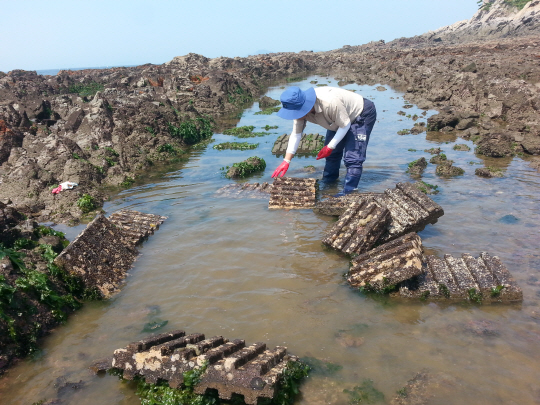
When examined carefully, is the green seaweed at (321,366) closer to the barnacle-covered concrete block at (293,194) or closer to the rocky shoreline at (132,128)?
the barnacle-covered concrete block at (293,194)

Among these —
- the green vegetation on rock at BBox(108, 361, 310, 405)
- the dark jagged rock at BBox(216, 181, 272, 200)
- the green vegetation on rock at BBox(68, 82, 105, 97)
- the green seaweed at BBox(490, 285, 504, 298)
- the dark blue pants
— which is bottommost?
the green vegetation on rock at BBox(108, 361, 310, 405)

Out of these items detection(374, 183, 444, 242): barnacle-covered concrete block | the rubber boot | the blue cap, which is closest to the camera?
detection(374, 183, 444, 242): barnacle-covered concrete block

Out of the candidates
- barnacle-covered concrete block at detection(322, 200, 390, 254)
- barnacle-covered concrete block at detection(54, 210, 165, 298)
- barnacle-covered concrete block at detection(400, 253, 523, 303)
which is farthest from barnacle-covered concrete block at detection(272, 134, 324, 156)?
barnacle-covered concrete block at detection(400, 253, 523, 303)

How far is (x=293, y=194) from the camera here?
7918 mm

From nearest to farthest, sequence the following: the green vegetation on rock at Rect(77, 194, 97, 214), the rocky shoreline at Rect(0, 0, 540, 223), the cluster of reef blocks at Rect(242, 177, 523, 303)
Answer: the cluster of reef blocks at Rect(242, 177, 523, 303)
the green vegetation on rock at Rect(77, 194, 97, 214)
the rocky shoreline at Rect(0, 0, 540, 223)

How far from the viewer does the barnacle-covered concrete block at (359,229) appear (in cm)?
569

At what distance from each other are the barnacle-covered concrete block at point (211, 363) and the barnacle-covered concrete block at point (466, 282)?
2.12 m

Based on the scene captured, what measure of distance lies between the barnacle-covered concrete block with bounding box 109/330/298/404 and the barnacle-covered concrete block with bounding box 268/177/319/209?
4.34 m

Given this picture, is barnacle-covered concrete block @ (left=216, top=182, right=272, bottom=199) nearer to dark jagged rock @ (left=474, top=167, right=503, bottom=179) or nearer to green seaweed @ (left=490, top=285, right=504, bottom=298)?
green seaweed @ (left=490, top=285, right=504, bottom=298)

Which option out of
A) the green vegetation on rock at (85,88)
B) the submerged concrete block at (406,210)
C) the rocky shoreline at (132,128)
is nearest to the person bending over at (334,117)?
the submerged concrete block at (406,210)

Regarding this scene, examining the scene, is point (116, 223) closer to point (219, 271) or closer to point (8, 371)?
point (219, 271)

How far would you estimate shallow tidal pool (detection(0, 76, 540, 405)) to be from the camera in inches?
138

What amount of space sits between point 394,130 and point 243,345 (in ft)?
41.5

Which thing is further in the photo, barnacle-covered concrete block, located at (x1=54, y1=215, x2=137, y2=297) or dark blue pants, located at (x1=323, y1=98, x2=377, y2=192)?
dark blue pants, located at (x1=323, y1=98, x2=377, y2=192)
